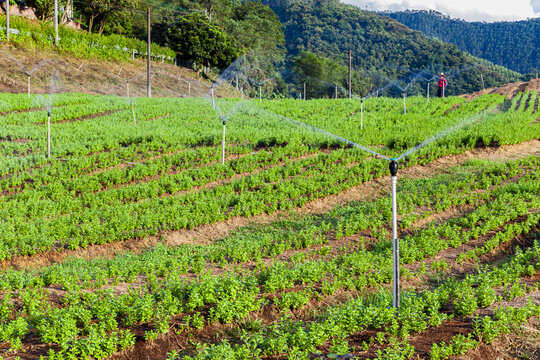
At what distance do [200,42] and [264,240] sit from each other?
2276 inches

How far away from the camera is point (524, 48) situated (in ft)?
536

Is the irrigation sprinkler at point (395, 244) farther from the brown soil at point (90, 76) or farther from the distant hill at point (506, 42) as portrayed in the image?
the distant hill at point (506, 42)

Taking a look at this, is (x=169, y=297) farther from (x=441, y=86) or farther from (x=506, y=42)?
(x=506, y=42)

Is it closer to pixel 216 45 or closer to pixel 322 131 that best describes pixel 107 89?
pixel 216 45

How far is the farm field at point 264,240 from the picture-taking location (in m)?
5.80

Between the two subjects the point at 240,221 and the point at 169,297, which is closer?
the point at 169,297

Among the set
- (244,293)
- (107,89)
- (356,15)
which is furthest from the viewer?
(356,15)

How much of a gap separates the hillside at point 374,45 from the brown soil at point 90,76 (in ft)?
124

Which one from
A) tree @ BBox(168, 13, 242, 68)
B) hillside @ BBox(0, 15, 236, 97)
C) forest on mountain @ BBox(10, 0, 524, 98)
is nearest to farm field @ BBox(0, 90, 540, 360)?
hillside @ BBox(0, 15, 236, 97)

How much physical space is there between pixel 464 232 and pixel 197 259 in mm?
5840

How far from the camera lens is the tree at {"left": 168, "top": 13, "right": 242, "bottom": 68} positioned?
61.9 metres

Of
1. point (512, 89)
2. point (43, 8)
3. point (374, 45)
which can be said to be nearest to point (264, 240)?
point (512, 89)

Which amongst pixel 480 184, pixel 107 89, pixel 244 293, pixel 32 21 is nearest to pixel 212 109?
pixel 107 89

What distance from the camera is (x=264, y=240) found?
10164mm
